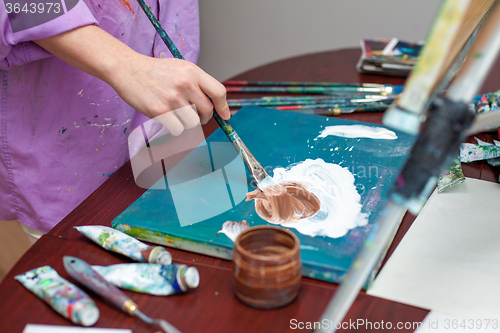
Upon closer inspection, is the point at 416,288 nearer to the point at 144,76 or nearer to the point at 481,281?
the point at 481,281

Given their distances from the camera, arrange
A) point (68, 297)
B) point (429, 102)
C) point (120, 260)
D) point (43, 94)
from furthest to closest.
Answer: point (43, 94), point (120, 260), point (68, 297), point (429, 102)

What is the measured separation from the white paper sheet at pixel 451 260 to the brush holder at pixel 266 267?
0.14m

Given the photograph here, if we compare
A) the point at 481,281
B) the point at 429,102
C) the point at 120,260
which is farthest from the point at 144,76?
the point at 481,281

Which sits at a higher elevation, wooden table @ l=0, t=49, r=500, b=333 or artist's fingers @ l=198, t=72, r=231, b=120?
artist's fingers @ l=198, t=72, r=231, b=120

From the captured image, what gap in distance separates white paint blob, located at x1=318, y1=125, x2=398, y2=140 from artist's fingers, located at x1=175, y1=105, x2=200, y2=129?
1.00 ft

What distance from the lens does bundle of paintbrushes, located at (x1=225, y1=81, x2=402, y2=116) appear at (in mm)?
1134

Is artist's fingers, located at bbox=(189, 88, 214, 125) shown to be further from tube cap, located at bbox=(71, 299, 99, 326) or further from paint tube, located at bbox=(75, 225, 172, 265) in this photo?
tube cap, located at bbox=(71, 299, 99, 326)

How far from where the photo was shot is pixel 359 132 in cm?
94

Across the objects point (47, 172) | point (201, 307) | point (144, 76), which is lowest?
point (47, 172)

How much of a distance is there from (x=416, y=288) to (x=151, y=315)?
380 mm

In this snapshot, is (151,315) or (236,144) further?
(236,144)

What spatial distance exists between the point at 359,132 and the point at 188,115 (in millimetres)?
413

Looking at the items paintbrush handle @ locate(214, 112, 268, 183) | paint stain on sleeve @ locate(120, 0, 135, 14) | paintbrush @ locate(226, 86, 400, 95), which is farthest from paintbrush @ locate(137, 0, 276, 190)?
Answer: paintbrush @ locate(226, 86, 400, 95)

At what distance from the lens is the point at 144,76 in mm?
744
